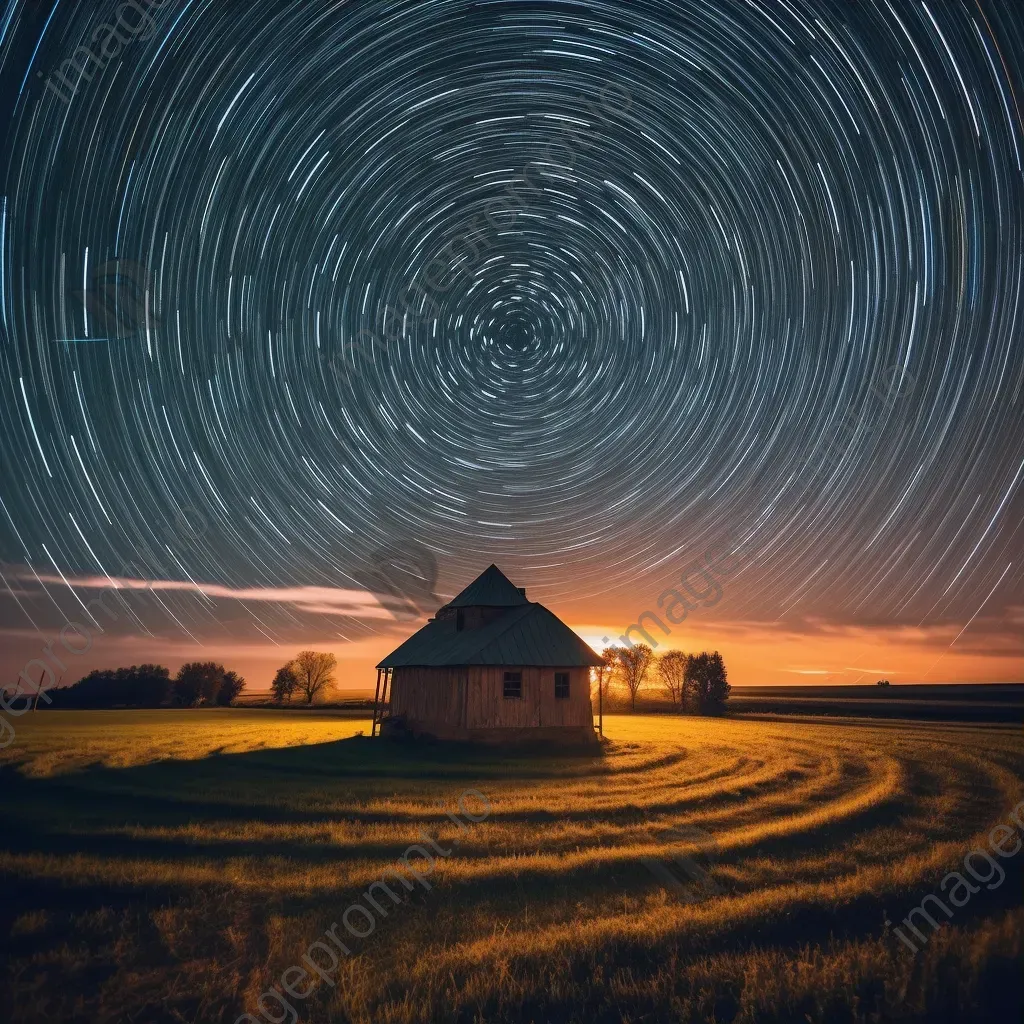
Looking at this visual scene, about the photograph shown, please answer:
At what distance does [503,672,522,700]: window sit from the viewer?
96.3 feet

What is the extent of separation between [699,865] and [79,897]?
10557 millimetres

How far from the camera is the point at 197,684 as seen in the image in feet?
299

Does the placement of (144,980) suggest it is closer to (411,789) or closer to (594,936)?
(594,936)

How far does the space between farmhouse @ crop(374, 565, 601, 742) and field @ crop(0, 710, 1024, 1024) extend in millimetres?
Result: 9027

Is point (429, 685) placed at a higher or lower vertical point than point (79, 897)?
higher

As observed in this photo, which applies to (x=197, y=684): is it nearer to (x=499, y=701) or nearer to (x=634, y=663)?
(x=634, y=663)

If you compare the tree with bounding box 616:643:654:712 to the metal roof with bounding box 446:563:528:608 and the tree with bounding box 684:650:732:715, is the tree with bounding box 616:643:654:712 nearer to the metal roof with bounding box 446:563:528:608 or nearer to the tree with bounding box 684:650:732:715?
the tree with bounding box 684:650:732:715

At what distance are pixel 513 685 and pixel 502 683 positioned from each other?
63cm

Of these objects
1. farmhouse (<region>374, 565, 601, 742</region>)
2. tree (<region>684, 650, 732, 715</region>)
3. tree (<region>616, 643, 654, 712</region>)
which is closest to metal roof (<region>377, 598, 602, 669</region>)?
farmhouse (<region>374, 565, 601, 742</region>)

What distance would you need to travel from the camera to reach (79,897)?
371 inches

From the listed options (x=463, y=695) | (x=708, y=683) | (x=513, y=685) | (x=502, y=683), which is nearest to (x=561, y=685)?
(x=513, y=685)

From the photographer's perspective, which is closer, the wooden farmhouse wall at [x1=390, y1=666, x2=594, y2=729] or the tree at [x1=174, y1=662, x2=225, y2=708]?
the wooden farmhouse wall at [x1=390, y1=666, x2=594, y2=729]

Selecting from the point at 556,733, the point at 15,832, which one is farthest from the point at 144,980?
the point at 556,733

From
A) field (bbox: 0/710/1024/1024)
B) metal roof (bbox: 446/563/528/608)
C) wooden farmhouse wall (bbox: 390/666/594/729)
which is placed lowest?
field (bbox: 0/710/1024/1024)
